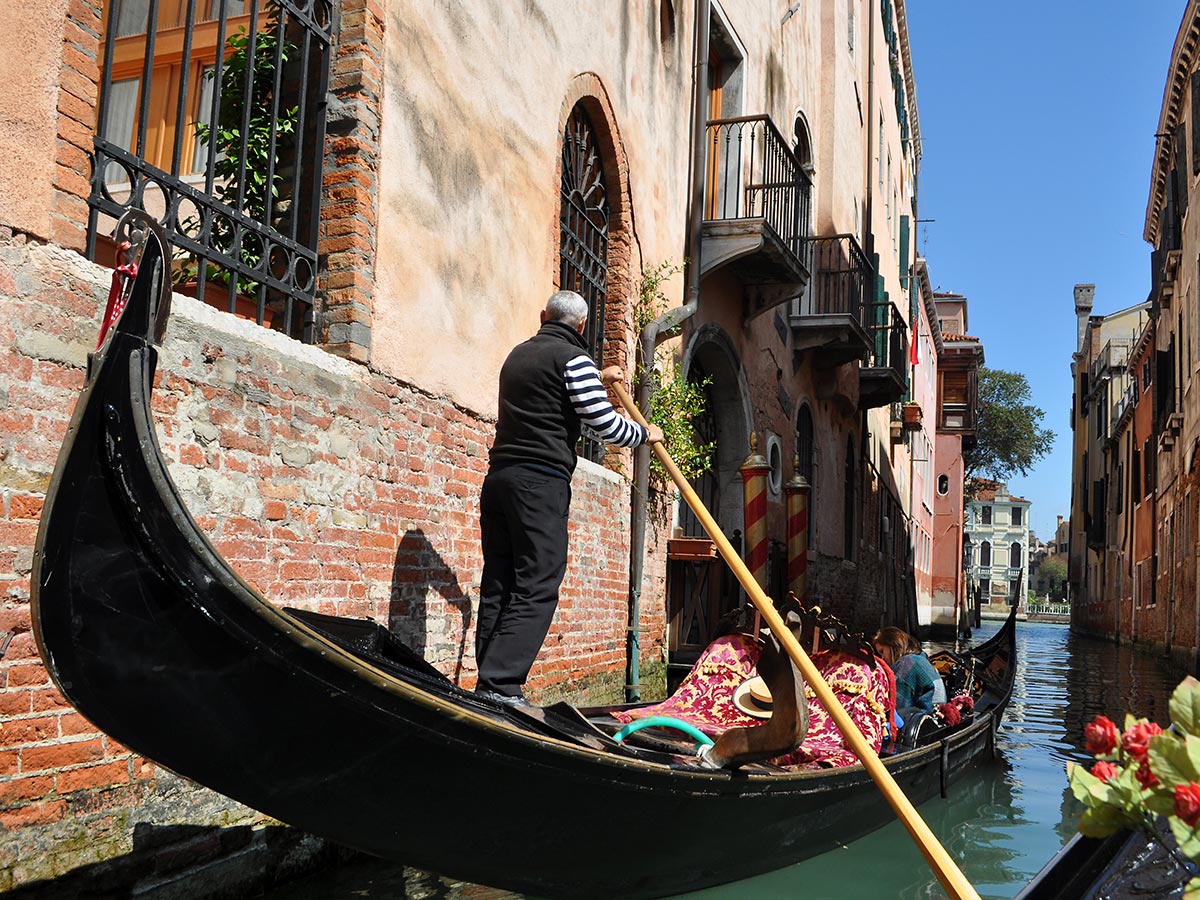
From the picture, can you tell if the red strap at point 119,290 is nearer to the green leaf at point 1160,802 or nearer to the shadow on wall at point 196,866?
the shadow on wall at point 196,866

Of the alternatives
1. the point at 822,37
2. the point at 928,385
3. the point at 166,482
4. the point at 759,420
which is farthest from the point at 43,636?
the point at 928,385

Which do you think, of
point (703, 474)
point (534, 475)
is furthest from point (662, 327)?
point (534, 475)

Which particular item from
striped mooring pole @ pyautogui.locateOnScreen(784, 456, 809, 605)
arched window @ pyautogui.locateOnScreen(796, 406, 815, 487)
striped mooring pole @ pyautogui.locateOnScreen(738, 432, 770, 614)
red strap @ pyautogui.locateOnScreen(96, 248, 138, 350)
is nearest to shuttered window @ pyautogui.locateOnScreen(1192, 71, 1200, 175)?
arched window @ pyautogui.locateOnScreen(796, 406, 815, 487)

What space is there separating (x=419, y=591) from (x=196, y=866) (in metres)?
1.61

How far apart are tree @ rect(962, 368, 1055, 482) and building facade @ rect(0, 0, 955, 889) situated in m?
32.5

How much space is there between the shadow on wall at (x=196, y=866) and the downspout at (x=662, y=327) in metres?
3.57

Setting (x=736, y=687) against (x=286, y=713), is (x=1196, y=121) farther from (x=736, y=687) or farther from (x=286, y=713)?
(x=286, y=713)

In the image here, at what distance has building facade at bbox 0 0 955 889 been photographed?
2896 mm

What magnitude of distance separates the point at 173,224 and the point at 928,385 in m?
26.5

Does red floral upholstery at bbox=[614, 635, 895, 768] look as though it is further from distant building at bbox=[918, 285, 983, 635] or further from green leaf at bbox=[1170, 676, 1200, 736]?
distant building at bbox=[918, 285, 983, 635]

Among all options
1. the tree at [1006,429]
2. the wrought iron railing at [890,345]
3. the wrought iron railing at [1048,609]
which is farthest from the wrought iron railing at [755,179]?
the wrought iron railing at [1048,609]

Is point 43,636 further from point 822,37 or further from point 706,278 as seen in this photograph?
point 822,37

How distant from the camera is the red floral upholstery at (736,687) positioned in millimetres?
4492

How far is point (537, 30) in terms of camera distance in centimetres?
580
